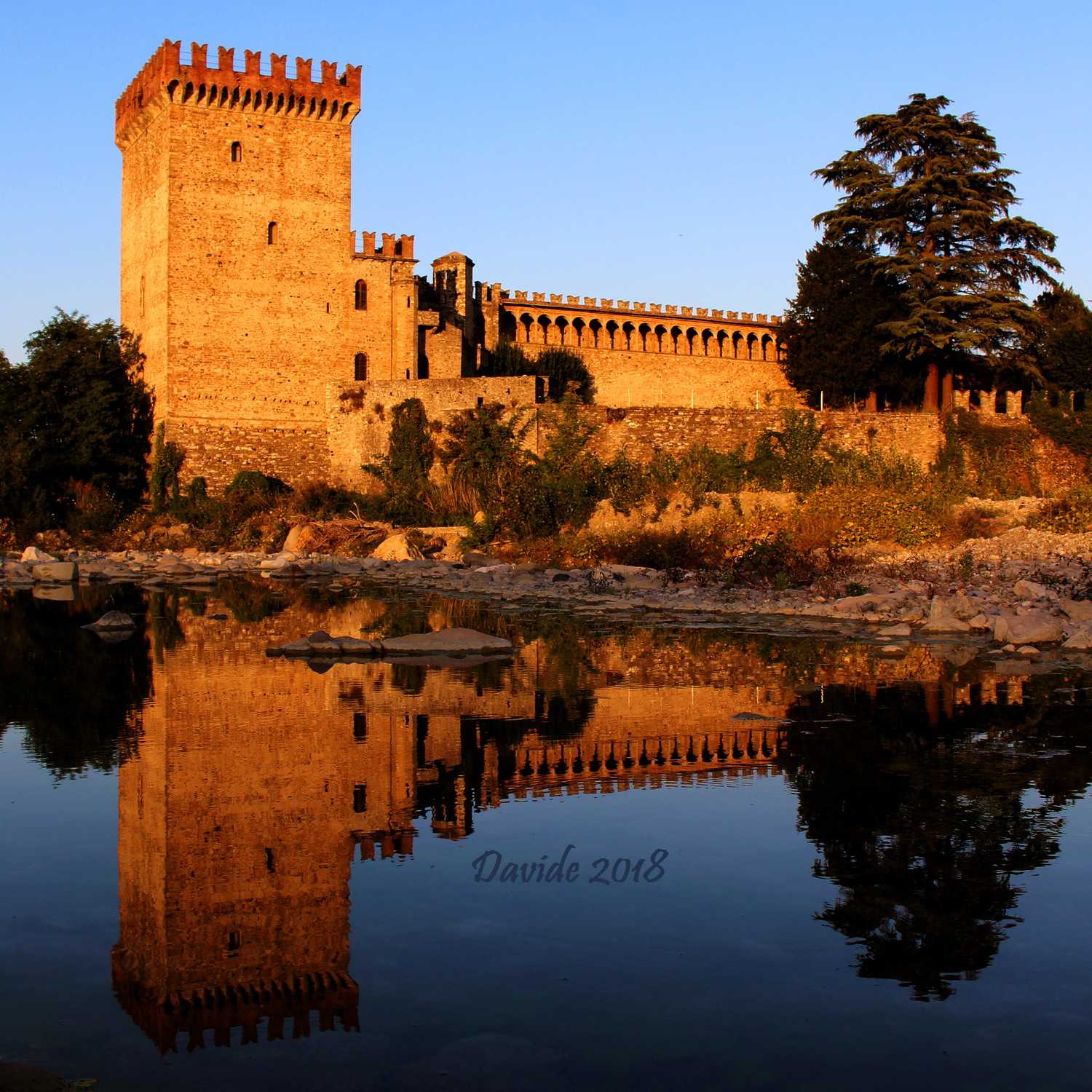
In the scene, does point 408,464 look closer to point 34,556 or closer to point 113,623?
point 34,556

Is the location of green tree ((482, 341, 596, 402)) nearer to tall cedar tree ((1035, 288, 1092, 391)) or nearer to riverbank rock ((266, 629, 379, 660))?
tall cedar tree ((1035, 288, 1092, 391))

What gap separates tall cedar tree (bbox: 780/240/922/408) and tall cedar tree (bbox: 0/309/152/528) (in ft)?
54.0

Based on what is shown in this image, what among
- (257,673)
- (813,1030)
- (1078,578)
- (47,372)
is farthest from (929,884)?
(47,372)

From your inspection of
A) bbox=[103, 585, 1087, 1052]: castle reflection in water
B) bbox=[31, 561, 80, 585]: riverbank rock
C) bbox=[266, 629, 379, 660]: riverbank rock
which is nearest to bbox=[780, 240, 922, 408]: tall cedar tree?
bbox=[31, 561, 80, 585]: riverbank rock

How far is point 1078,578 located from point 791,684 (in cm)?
714

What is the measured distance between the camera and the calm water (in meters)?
3.52

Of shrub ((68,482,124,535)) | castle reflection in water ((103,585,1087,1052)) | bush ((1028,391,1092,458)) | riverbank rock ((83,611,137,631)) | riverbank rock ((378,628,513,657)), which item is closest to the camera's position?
castle reflection in water ((103,585,1087,1052))

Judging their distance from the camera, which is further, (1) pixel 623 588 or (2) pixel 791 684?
(1) pixel 623 588

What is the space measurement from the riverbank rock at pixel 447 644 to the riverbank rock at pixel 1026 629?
467 cm

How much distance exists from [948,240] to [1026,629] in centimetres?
2002

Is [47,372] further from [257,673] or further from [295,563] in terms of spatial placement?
[257,673]

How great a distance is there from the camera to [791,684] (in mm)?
9688

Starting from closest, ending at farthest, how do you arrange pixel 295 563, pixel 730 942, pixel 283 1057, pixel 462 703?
pixel 283 1057 < pixel 730 942 < pixel 462 703 < pixel 295 563

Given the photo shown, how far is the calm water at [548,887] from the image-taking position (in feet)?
11.5
